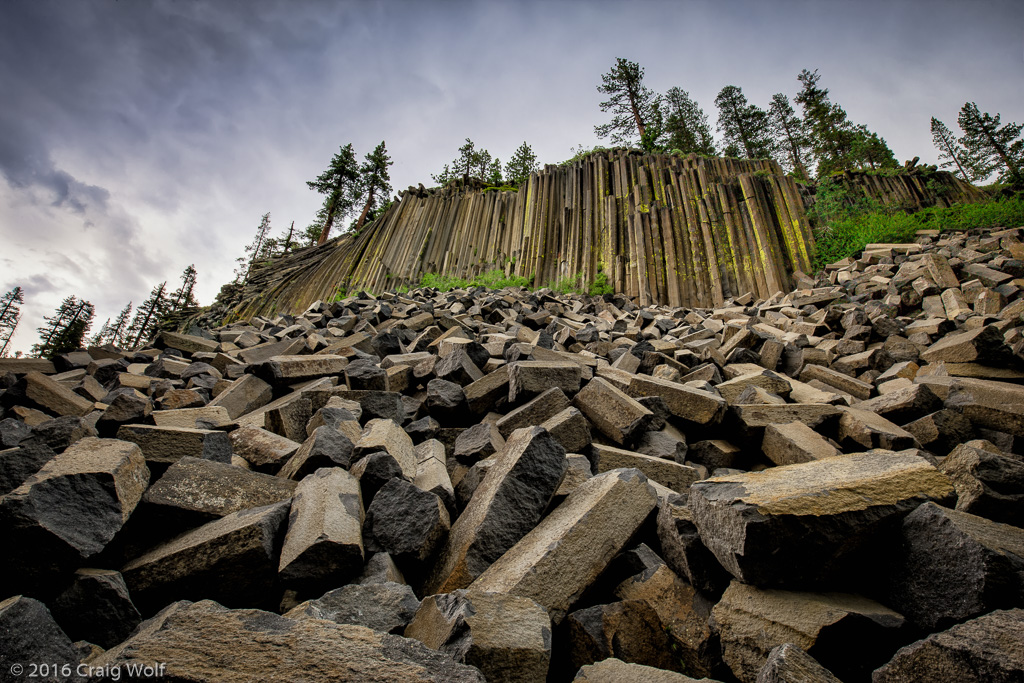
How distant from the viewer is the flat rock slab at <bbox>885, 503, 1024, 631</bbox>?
1.14 m

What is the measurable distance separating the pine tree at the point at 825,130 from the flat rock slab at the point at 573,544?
106ft

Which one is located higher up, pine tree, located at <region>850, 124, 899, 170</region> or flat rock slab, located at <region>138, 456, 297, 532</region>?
pine tree, located at <region>850, 124, 899, 170</region>

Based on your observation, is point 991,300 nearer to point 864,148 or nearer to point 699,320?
point 699,320

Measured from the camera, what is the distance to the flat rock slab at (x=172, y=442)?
6.08 ft

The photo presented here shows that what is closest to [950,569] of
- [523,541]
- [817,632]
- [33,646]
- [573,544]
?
[817,632]

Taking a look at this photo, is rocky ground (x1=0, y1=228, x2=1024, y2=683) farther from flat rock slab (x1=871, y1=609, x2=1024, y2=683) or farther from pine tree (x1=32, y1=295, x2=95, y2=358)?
pine tree (x1=32, y1=295, x2=95, y2=358)

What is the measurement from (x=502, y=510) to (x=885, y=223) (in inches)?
512

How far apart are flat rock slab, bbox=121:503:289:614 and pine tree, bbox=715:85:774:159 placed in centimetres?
3182

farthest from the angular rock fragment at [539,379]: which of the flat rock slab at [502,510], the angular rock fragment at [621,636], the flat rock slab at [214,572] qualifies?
the flat rock slab at [214,572]

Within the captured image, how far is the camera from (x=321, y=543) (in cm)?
137

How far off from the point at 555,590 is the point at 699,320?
21.6 ft

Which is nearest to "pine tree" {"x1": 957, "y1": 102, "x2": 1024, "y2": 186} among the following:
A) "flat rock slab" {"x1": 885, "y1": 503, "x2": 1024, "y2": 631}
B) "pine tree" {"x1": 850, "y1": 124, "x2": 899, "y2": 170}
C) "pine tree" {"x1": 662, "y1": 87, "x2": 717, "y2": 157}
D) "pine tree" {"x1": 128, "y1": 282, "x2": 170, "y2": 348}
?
"pine tree" {"x1": 850, "y1": 124, "x2": 899, "y2": 170}

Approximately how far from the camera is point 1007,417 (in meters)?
2.65

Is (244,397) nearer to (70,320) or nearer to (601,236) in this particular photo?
(601,236)
